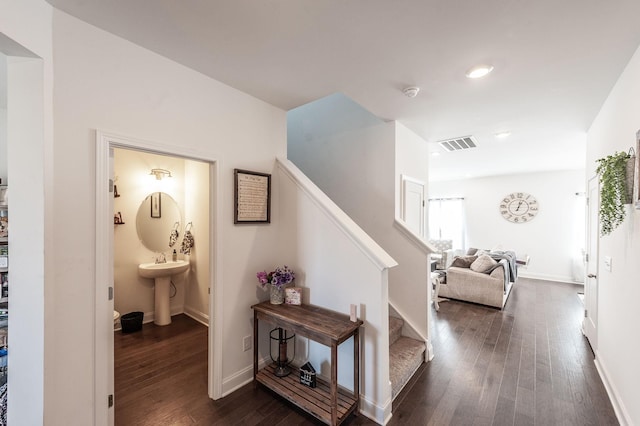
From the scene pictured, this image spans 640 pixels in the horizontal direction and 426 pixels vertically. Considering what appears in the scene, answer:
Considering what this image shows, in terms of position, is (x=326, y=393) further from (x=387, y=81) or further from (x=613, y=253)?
(x=613, y=253)

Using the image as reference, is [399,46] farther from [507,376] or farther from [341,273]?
[507,376]

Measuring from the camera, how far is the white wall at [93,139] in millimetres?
1400

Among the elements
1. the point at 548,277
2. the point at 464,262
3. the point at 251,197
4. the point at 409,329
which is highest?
the point at 251,197

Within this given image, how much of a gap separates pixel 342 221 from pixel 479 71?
4.98 feet

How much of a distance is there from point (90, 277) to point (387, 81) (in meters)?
2.45

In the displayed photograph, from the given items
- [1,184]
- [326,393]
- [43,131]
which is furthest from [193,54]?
[326,393]

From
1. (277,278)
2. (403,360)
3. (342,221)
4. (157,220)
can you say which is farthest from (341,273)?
(157,220)

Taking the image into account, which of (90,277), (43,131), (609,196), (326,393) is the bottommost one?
(326,393)

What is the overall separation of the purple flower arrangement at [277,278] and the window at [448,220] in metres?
6.81

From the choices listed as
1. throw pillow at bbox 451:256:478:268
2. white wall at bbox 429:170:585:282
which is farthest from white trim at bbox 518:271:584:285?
throw pillow at bbox 451:256:478:268

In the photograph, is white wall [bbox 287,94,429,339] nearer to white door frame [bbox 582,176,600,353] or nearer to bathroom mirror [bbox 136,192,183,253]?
white door frame [bbox 582,176,600,353]

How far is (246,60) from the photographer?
1.84m

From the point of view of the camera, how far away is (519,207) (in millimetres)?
6770

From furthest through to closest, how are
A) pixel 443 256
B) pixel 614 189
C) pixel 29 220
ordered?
Result: pixel 443 256
pixel 614 189
pixel 29 220
